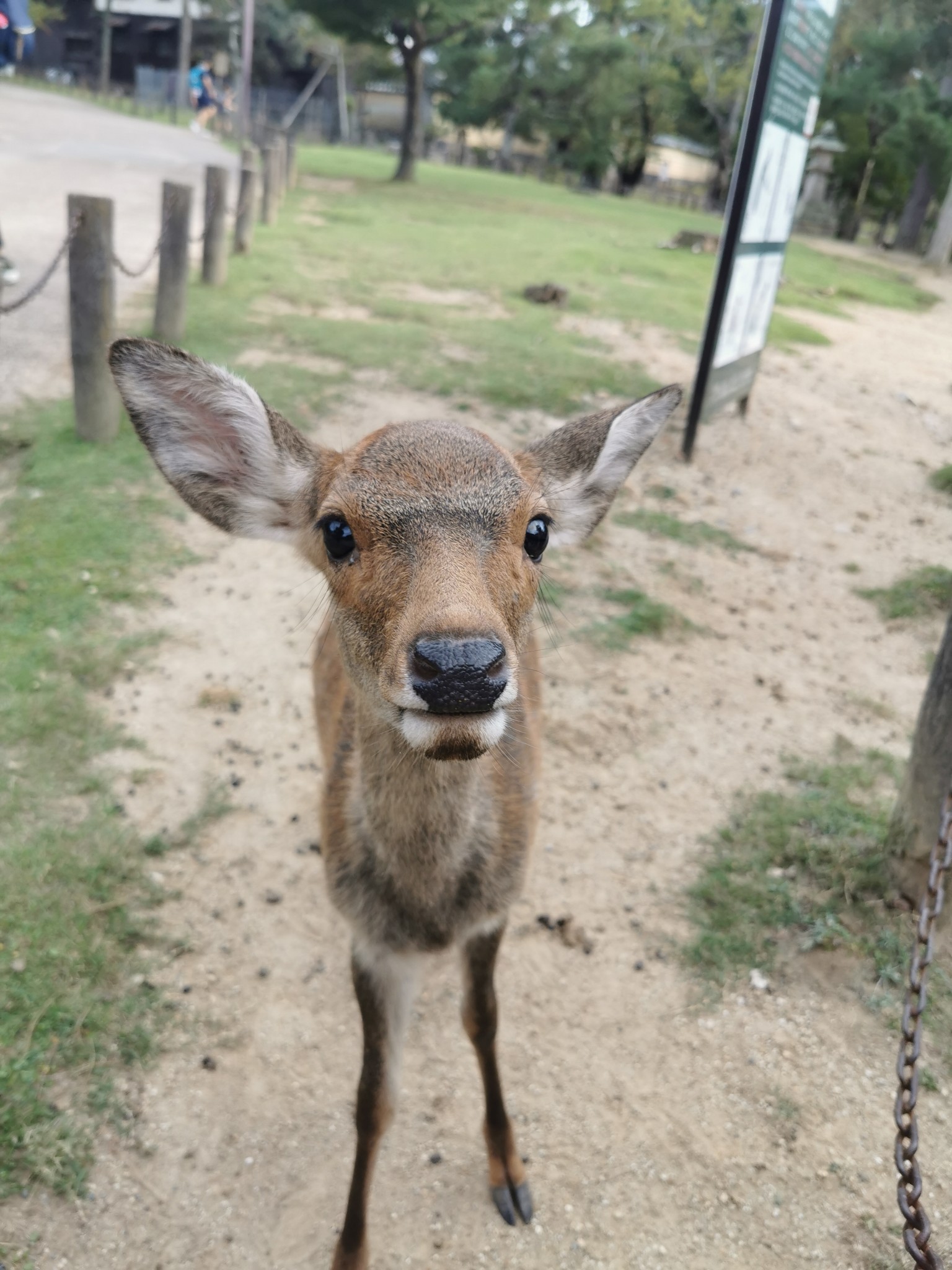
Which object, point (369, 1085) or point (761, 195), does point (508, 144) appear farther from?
point (369, 1085)

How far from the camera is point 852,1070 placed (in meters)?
2.87

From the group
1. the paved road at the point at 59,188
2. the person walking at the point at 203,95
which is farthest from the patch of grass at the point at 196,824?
the person walking at the point at 203,95

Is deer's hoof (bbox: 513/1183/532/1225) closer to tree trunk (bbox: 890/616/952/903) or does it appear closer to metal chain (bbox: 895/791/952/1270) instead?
metal chain (bbox: 895/791/952/1270)

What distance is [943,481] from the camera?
787 cm

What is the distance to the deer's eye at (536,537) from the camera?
2.09m

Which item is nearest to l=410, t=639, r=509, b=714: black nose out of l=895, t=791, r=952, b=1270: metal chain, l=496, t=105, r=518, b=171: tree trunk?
l=895, t=791, r=952, b=1270: metal chain

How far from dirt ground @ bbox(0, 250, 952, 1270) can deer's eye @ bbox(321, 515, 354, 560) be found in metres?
0.92

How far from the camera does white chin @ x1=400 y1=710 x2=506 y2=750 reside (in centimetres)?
162

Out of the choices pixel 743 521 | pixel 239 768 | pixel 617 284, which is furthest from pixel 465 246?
pixel 239 768

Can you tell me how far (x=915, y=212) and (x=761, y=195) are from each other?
2609cm

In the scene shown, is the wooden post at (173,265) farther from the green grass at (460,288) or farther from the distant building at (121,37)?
the distant building at (121,37)

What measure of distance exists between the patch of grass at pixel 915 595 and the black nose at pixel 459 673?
483 cm

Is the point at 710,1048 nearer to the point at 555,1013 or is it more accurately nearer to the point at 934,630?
the point at 555,1013

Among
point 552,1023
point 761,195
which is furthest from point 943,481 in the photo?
point 552,1023
